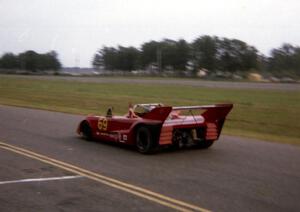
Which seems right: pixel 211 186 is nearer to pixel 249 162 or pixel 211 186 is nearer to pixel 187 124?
pixel 249 162

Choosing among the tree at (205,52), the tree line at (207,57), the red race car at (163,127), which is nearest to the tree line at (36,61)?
the tree line at (207,57)

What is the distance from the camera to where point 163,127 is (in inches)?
433

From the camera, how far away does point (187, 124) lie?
37.5 feet

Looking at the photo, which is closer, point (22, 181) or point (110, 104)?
point (22, 181)

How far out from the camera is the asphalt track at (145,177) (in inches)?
275

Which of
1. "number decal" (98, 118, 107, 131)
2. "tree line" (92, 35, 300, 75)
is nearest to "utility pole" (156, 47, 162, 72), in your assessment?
"tree line" (92, 35, 300, 75)

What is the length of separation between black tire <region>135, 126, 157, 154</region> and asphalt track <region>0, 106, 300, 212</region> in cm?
19

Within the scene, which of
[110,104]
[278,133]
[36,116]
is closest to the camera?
[278,133]

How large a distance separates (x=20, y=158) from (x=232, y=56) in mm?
110219

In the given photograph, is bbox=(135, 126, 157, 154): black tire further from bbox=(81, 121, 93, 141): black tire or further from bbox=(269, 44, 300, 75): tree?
bbox=(269, 44, 300, 75): tree

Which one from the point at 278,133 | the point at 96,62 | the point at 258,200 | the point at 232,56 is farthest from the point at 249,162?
the point at 96,62

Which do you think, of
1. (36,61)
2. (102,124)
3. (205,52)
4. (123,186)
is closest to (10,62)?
(36,61)

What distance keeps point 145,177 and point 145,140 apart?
2560 mm

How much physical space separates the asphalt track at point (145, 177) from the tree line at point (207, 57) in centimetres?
10638
